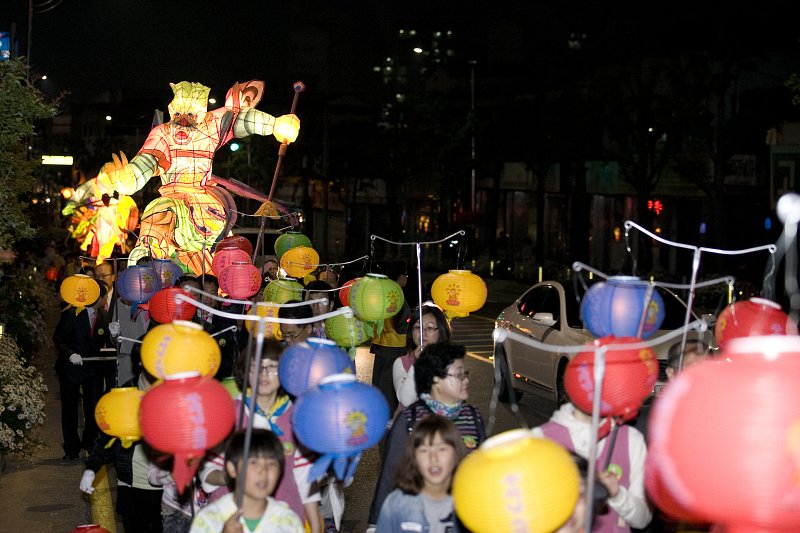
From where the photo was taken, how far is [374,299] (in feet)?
30.7

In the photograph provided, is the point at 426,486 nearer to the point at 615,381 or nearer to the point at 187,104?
the point at 615,381

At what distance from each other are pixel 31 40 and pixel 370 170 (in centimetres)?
3359

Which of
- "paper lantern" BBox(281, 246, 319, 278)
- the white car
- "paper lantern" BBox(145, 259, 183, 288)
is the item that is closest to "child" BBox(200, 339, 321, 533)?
"paper lantern" BBox(145, 259, 183, 288)

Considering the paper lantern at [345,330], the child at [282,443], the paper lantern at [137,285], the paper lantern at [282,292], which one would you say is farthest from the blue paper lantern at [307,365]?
the paper lantern at [137,285]

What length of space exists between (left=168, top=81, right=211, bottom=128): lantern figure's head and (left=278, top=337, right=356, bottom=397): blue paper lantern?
922cm

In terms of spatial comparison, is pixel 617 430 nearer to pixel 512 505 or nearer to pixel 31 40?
pixel 512 505

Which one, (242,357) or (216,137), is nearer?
A: (242,357)

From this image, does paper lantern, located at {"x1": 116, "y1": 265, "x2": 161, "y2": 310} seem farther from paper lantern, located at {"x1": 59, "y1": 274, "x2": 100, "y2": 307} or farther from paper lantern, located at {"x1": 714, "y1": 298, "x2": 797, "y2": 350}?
paper lantern, located at {"x1": 714, "y1": 298, "x2": 797, "y2": 350}

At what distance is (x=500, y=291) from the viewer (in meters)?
32.3

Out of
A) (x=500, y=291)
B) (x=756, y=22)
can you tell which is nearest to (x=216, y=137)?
(x=500, y=291)

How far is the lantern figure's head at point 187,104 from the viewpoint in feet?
47.3

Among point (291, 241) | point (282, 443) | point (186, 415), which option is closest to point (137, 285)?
point (291, 241)

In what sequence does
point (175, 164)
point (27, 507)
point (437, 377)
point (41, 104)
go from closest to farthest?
point (437, 377) → point (27, 507) → point (41, 104) → point (175, 164)

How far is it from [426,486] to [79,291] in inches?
257
